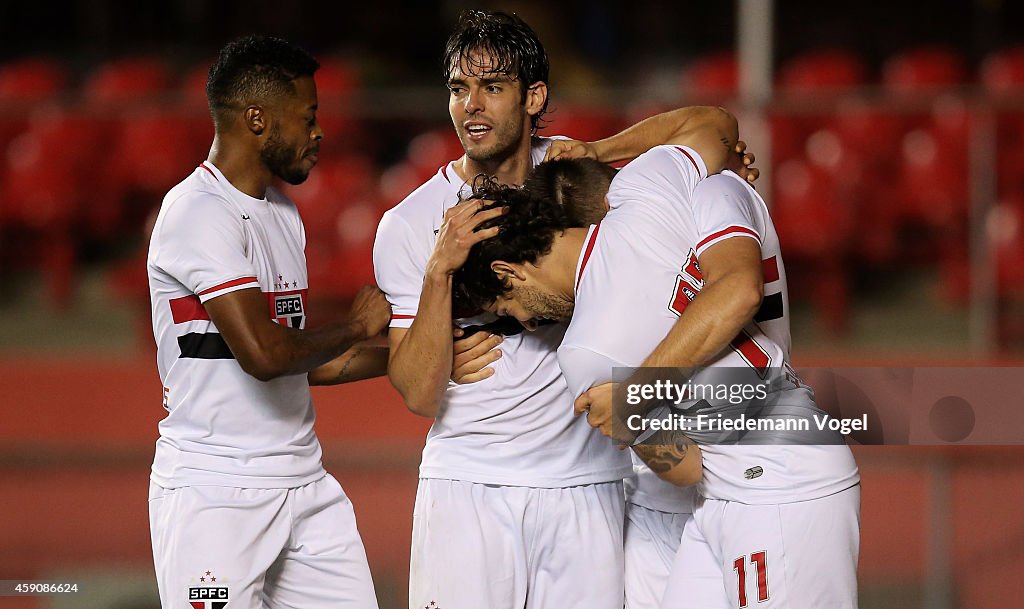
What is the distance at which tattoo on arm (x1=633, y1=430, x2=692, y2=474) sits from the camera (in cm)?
270

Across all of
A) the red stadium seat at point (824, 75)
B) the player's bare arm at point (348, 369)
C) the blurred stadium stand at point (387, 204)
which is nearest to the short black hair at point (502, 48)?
the player's bare arm at point (348, 369)

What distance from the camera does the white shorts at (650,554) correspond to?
3086 mm

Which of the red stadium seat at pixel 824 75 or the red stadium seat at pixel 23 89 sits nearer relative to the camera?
the red stadium seat at pixel 23 89

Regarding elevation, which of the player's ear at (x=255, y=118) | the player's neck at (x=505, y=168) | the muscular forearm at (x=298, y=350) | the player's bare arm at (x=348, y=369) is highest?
the player's ear at (x=255, y=118)

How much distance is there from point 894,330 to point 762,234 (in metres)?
5.07

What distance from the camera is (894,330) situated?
7496 mm

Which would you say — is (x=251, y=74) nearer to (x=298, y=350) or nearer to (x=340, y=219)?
(x=298, y=350)

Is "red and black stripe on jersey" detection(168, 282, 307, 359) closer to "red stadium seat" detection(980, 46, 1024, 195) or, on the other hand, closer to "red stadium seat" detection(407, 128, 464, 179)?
"red stadium seat" detection(407, 128, 464, 179)

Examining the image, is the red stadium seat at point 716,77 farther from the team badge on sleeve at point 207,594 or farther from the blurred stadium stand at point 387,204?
the team badge on sleeve at point 207,594

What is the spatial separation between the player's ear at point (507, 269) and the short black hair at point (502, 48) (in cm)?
60

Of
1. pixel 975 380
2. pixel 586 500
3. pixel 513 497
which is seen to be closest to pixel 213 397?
pixel 513 497

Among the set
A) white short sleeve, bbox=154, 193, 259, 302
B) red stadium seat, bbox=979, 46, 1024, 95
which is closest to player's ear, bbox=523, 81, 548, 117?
white short sleeve, bbox=154, 193, 259, 302

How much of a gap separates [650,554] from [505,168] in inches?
43.5

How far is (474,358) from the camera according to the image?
303 cm
